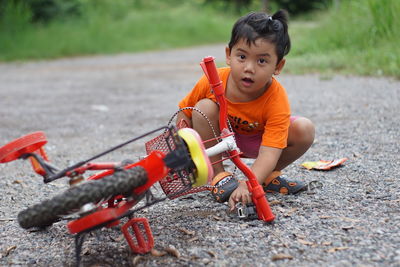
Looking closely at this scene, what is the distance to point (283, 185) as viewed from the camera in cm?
267

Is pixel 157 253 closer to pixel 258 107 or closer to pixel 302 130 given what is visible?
pixel 258 107

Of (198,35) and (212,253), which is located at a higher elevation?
(198,35)

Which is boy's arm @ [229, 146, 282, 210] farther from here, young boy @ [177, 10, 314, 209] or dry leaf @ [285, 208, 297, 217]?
dry leaf @ [285, 208, 297, 217]

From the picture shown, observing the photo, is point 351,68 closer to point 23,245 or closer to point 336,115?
point 336,115

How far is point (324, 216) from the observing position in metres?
2.29

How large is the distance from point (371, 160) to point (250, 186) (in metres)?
1.27

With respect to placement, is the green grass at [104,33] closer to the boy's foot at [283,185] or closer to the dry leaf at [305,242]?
the boy's foot at [283,185]

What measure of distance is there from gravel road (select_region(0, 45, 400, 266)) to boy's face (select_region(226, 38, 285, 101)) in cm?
62

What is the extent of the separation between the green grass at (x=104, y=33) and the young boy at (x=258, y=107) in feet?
35.4

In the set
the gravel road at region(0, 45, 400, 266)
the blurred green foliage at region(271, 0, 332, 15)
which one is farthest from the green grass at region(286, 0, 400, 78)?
the blurred green foliage at region(271, 0, 332, 15)

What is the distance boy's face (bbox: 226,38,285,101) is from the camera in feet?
7.79

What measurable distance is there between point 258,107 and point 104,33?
13.3 metres

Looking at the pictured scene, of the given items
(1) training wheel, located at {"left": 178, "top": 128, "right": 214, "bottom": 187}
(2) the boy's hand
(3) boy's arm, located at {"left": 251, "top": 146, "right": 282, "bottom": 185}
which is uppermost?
(1) training wheel, located at {"left": 178, "top": 128, "right": 214, "bottom": 187}

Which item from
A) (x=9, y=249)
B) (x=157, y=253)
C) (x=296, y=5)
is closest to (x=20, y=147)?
(x=9, y=249)
